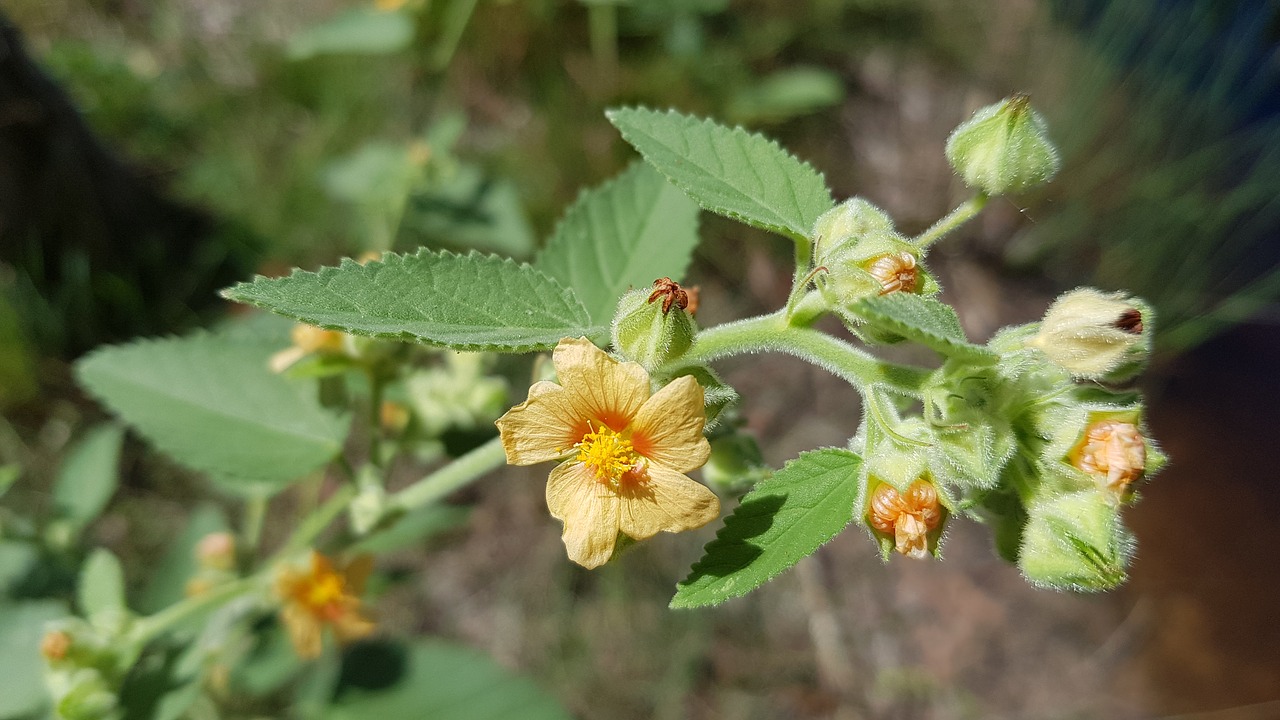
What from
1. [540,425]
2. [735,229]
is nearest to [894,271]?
[540,425]

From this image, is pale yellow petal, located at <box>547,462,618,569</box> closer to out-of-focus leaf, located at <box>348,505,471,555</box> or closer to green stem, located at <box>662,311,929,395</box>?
green stem, located at <box>662,311,929,395</box>

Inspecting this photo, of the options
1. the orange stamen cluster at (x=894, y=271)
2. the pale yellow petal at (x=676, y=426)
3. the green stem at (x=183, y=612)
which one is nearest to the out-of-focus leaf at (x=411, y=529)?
the green stem at (x=183, y=612)

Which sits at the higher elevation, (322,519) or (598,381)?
(598,381)

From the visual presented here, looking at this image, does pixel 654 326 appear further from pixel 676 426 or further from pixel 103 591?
pixel 103 591

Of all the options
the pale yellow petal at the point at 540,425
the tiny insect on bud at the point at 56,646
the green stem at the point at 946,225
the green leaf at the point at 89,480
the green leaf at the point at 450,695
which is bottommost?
the green leaf at the point at 450,695

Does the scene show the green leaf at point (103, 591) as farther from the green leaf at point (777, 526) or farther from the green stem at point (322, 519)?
the green leaf at point (777, 526)

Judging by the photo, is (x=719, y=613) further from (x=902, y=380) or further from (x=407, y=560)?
(x=902, y=380)
